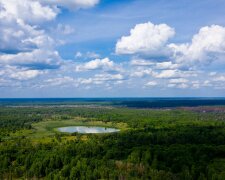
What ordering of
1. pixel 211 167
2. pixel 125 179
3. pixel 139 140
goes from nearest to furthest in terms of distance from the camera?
pixel 125 179 < pixel 211 167 < pixel 139 140

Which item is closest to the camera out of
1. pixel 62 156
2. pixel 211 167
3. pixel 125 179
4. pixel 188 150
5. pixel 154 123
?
pixel 125 179

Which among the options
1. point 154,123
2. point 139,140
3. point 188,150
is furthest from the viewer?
point 154,123

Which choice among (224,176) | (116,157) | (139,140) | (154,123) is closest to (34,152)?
(116,157)

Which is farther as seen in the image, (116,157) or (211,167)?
(116,157)

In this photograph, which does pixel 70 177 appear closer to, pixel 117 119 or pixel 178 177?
pixel 178 177

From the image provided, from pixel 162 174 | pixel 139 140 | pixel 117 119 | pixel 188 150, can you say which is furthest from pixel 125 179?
pixel 117 119

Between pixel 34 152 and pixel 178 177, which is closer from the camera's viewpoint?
pixel 178 177

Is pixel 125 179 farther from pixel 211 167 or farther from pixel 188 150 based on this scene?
pixel 188 150

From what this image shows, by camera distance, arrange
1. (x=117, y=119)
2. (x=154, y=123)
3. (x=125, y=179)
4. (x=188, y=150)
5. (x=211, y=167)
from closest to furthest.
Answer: (x=125, y=179), (x=211, y=167), (x=188, y=150), (x=154, y=123), (x=117, y=119)
